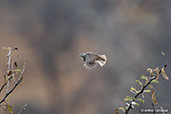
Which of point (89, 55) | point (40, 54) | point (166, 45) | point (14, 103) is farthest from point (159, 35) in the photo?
point (89, 55)

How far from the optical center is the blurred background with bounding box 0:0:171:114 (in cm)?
338

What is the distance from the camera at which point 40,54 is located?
3441 mm

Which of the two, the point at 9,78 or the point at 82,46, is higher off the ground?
the point at 82,46

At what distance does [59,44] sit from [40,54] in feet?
0.88

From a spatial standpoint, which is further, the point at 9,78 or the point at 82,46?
the point at 82,46

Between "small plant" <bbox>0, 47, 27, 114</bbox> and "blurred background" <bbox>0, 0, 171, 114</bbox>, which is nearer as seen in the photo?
"small plant" <bbox>0, 47, 27, 114</bbox>

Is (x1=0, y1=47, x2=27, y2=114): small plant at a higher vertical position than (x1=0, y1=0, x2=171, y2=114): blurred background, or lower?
lower

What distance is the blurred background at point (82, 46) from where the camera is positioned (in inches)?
133

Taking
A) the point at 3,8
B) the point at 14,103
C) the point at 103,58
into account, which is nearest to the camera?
the point at 103,58

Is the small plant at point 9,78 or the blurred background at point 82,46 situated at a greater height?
the blurred background at point 82,46

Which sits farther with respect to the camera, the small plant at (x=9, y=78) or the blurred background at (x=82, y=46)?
the blurred background at (x=82, y=46)

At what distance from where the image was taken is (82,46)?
3.49m

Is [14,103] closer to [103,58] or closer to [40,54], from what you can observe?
[40,54]

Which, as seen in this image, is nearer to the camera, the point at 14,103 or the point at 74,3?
the point at 14,103
